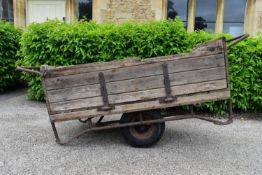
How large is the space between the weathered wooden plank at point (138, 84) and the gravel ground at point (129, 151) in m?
0.78

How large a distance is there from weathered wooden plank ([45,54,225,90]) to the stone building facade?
5.19 meters

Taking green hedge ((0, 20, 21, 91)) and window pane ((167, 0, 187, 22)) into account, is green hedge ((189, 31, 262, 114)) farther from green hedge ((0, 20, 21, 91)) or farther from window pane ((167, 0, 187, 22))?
green hedge ((0, 20, 21, 91))

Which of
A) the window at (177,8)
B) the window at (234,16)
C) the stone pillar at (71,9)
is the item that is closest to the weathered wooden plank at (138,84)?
the window at (177,8)

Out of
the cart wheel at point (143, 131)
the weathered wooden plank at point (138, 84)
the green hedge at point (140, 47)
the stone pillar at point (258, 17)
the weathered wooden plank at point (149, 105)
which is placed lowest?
the cart wheel at point (143, 131)

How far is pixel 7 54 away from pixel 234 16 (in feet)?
24.5

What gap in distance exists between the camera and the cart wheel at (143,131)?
3.27m

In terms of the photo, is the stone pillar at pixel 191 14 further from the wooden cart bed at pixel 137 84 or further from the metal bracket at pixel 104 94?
the metal bracket at pixel 104 94

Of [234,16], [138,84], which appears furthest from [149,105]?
[234,16]

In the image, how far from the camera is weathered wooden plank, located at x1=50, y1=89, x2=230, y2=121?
9.88ft

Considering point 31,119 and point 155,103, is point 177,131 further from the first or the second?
point 31,119

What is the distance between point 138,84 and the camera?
10.0 ft

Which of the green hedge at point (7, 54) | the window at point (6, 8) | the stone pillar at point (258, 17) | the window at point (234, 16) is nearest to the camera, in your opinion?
the green hedge at point (7, 54)

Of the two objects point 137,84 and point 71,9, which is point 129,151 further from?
point 71,9

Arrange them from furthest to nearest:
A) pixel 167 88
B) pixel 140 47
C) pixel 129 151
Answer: pixel 140 47
pixel 129 151
pixel 167 88
